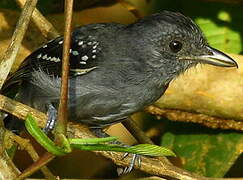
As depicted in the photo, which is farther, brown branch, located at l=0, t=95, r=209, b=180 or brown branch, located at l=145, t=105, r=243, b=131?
brown branch, located at l=145, t=105, r=243, b=131

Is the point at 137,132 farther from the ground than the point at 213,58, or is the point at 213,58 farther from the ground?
the point at 213,58

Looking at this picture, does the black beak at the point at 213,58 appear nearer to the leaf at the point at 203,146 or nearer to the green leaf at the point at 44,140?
the leaf at the point at 203,146

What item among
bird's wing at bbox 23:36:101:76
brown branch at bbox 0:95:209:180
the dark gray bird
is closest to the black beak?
the dark gray bird

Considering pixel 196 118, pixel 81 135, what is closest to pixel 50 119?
pixel 81 135

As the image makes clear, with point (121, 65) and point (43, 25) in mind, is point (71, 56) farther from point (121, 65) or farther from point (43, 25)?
point (43, 25)

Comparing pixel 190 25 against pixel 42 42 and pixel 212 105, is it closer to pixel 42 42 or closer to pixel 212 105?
pixel 212 105

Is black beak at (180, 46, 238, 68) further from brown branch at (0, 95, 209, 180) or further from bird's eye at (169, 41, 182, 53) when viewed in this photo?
brown branch at (0, 95, 209, 180)
